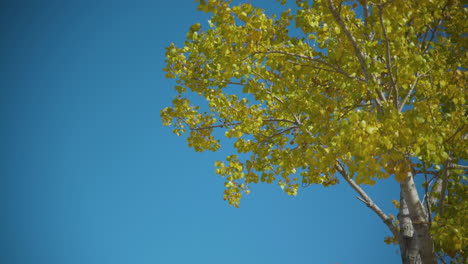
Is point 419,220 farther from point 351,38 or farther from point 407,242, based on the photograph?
point 351,38

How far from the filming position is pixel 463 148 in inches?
143

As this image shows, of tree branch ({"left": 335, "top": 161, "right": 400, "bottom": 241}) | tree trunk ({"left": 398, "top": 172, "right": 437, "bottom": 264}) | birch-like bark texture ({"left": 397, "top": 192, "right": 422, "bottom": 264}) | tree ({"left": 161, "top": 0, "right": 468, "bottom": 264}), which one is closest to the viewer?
tree ({"left": 161, "top": 0, "right": 468, "bottom": 264})

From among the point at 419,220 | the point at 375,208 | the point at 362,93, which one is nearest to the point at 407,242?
the point at 375,208

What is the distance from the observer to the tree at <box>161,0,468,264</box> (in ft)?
9.93

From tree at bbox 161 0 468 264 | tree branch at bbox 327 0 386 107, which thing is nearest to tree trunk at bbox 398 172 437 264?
tree at bbox 161 0 468 264

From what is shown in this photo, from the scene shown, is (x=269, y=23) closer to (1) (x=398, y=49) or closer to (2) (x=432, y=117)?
(1) (x=398, y=49)

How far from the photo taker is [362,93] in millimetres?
4180

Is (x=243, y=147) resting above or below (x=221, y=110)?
below

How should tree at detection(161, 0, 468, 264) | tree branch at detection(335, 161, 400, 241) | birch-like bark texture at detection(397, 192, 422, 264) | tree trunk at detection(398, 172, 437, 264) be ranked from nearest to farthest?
tree at detection(161, 0, 468, 264), tree trunk at detection(398, 172, 437, 264), birch-like bark texture at detection(397, 192, 422, 264), tree branch at detection(335, 161, 400, 241)

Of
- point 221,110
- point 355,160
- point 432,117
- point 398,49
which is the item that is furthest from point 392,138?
point 221,110

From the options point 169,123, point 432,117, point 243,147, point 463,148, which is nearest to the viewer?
point 432,117

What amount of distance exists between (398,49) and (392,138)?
1.14m

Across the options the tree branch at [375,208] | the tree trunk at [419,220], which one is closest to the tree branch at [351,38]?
the tree trunk at [419,220]

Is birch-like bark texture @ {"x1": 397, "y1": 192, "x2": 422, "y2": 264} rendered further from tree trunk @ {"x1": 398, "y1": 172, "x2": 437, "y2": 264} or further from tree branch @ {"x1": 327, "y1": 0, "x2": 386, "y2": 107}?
tree branch @ {"x1": 327, "y1": 0, "x2": 386, "y2": 107}
